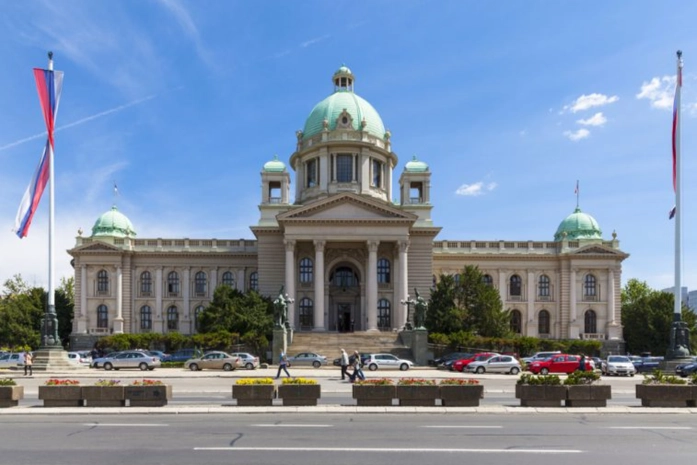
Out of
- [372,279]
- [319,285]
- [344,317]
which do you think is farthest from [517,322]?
[319,285]

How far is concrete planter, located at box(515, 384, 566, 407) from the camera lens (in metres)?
21.0

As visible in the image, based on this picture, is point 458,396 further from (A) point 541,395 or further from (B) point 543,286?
(B) point 543,286

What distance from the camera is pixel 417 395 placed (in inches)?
825

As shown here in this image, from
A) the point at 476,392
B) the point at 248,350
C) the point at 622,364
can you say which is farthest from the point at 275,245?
the point at 476,392

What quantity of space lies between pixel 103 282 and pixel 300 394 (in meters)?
57.5

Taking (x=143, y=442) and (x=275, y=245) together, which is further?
(x=275, y=245)

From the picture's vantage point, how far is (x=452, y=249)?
74750 mm

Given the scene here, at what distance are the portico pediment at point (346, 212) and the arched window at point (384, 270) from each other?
620cm

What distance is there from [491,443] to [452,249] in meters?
61.1

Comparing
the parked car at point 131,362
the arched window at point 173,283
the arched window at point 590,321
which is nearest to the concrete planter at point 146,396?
the parked car at point 131,362

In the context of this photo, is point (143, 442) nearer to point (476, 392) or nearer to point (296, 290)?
point (476, 392)

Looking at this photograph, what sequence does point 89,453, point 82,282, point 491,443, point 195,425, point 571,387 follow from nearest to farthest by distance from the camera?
point 89,453 → point 491,443 → point 195,425 → point 571,387 → point 82,282

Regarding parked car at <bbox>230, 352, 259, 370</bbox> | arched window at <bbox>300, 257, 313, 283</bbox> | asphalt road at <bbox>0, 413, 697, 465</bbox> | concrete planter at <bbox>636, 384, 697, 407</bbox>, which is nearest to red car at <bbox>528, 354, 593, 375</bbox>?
parked car at <bbox>230, 352, 259, 370</bbox>

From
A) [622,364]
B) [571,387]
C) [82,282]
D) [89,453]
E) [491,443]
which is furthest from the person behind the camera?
[82,282]
